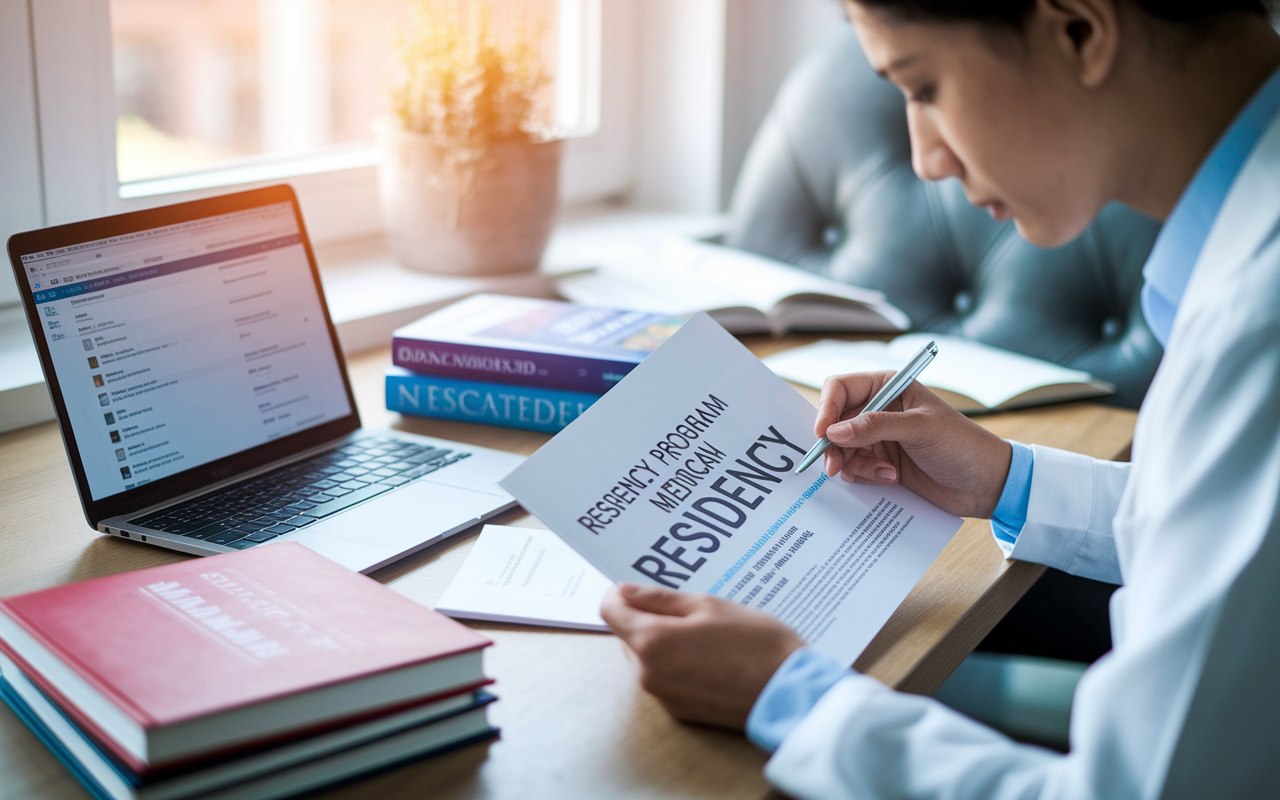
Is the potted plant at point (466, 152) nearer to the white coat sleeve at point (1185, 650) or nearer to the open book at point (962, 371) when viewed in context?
the open book at point (962, 371)

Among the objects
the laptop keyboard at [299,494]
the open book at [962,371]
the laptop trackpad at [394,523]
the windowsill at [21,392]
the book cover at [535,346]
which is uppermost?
the book cover at [535,346]

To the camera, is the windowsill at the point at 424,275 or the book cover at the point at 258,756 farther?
the windowsill at the point at 424,275

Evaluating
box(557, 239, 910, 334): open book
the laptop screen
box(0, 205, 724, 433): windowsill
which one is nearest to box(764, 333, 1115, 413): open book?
box(557, 239, 910, 334): open book

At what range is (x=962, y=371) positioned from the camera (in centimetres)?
126

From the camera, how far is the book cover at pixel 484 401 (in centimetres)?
106

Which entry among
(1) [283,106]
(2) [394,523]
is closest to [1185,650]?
(2) [394,523]

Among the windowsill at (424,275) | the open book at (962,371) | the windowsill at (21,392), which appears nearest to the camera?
the windowsill at (21,392)

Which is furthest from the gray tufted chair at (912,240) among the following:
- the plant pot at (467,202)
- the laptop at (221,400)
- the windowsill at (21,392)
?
the windowsill at (21,392)

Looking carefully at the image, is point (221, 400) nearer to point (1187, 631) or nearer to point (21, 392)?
point (21, 392)

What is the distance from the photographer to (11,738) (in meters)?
0.58

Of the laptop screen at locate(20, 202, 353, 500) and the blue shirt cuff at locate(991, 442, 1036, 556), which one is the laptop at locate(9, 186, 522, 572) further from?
the blue shirt cuff at locate(991, 442, 1036, 556)

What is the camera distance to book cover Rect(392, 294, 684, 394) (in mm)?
1049

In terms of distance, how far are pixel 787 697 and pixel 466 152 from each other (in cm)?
100

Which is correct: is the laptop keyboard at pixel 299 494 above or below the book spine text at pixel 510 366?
below
